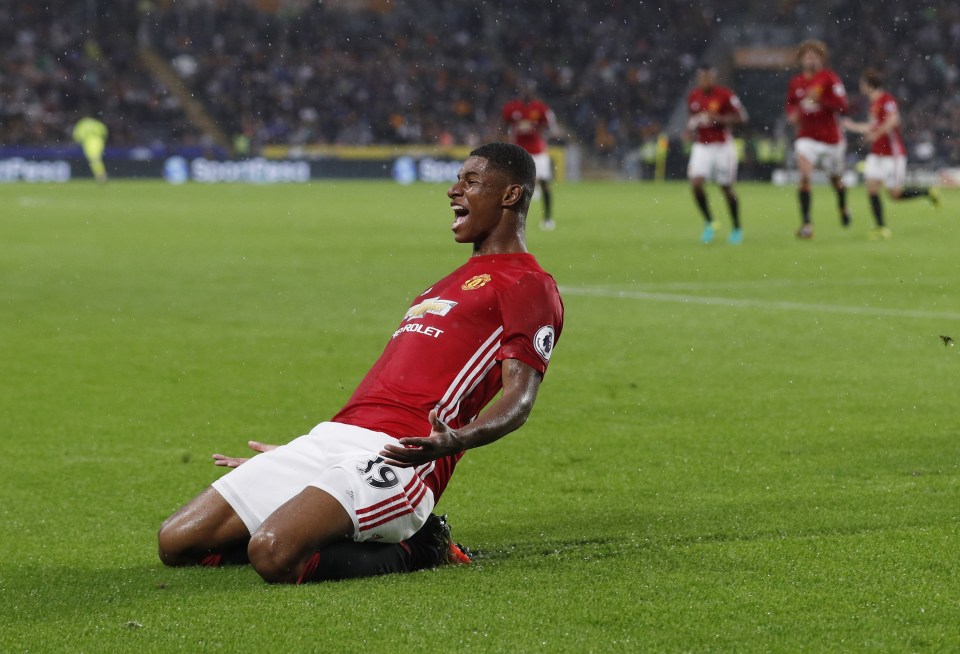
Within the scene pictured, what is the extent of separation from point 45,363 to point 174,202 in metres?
20.9

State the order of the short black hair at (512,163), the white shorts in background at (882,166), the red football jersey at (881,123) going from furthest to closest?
the white shorts in background at (882,166)
the red football jersey at (881,123)
the short black hair at (512,163)

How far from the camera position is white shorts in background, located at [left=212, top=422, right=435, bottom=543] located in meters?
4.29

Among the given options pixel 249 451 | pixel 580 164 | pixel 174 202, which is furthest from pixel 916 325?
pixel 580 164

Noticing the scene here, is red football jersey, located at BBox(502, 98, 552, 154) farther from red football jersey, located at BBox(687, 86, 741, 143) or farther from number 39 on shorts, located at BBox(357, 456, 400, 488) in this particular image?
number 39 on shorts, located at BBox(357, 456, 400, 488)

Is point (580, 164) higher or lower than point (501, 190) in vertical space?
lower

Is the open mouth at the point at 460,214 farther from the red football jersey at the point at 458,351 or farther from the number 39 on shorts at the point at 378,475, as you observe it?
the number 39 on shorts at the point at 378,475

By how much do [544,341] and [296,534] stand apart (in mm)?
908

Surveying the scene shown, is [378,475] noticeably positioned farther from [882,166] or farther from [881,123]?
[882,166]

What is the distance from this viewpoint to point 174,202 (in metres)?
29.6

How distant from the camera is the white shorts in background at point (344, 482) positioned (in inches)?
169

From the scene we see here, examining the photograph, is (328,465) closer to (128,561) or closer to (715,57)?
(128,561)

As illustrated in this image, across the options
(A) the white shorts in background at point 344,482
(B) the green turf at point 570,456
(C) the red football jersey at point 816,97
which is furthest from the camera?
(C) the red football jersey at point 816,97

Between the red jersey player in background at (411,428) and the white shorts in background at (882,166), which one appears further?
the white shorts in background at (882,166)

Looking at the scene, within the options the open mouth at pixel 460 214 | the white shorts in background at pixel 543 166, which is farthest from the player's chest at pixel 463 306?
the white shorts in background at pixel 543 166
